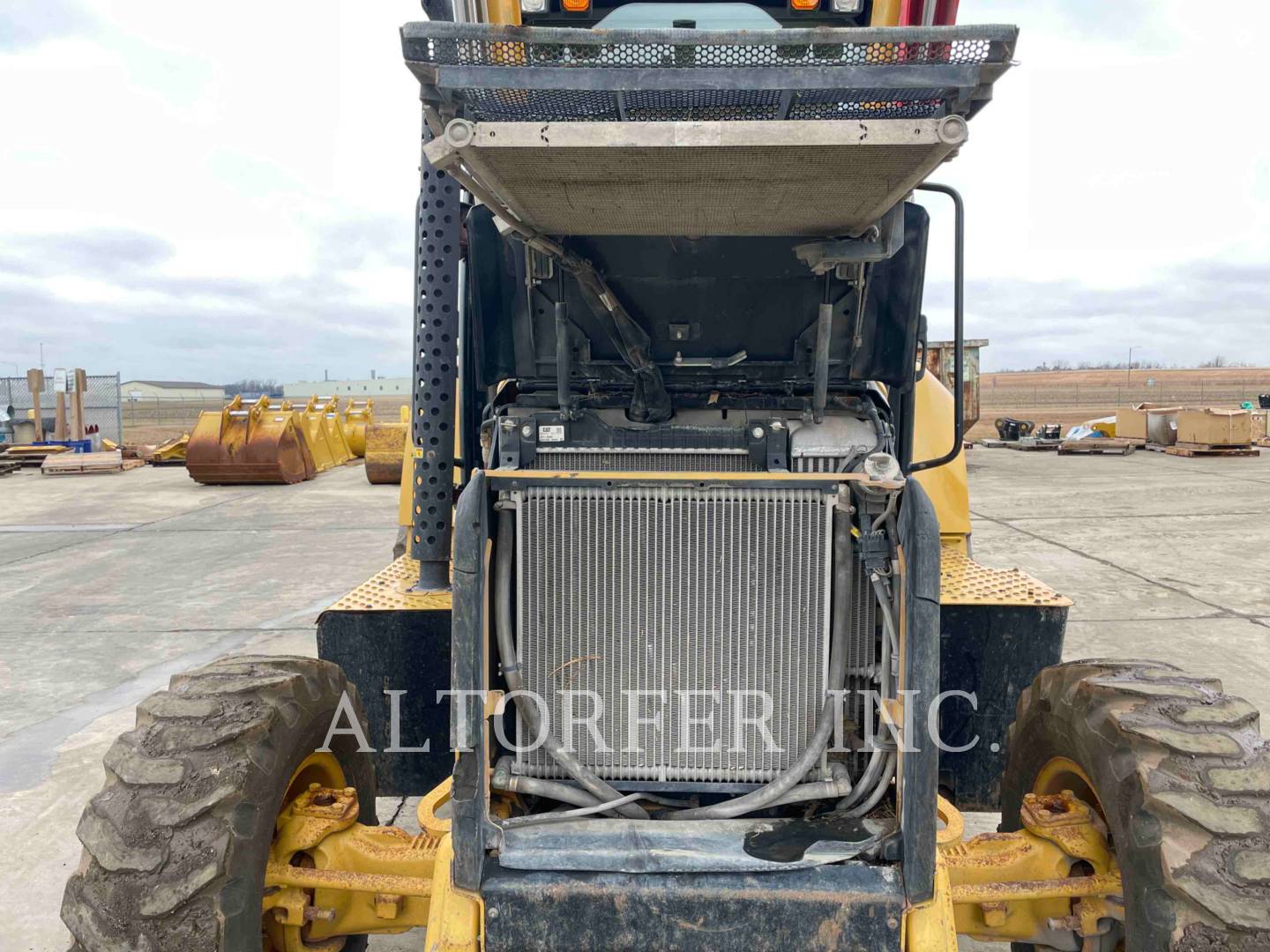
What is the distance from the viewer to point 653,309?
10.0 ft

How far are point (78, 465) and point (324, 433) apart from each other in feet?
17.8

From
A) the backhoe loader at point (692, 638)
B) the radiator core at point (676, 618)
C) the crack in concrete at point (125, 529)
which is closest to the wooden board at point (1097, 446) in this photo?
the crack in concrete at point (125, 529)

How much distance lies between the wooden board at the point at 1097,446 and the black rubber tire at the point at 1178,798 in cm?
2389

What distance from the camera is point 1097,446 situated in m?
24.4

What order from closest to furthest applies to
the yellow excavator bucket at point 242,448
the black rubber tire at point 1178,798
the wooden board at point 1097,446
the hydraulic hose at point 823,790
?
1. the black rubber tire at point 1178,798
2. the hydraulic hose at point 823,790
3. the yellow excavator bucket at point 242,448
4. the wooden board at point 1097,446

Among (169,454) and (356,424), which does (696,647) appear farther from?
(169,454)

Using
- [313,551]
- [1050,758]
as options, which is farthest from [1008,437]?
[1050,758]

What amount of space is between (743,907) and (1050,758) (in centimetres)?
122

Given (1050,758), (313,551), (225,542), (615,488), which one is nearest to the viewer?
(615,488)

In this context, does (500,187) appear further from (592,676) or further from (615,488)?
(592,676)

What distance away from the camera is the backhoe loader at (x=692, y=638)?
6.68 feet

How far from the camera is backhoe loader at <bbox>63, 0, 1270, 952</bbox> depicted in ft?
6.68

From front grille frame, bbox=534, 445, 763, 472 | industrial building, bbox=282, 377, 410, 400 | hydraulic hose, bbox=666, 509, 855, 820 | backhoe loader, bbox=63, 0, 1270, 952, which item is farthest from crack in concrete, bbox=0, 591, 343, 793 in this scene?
industrial building, bbox=282, 377, 410, 400

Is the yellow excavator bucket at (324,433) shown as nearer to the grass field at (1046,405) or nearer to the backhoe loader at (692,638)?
the grass field at (1046,405)
